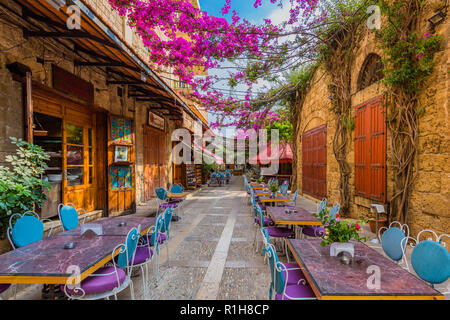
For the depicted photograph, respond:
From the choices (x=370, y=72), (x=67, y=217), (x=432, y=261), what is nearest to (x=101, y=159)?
(x=67, y=217)

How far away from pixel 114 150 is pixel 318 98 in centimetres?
731

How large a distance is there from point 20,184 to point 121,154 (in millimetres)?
3283

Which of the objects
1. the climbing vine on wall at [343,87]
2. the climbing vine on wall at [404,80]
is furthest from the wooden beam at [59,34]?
the climbing vine on wall at [343,87]

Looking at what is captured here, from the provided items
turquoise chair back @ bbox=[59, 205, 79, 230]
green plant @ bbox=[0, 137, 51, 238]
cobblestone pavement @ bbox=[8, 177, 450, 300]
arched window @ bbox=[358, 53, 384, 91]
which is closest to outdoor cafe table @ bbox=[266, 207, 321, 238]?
cobblestone pavement @ bbox=[8, 177, 450, 300]

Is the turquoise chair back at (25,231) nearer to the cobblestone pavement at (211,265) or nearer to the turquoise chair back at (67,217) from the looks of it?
the turquoise chair back at (67,217)

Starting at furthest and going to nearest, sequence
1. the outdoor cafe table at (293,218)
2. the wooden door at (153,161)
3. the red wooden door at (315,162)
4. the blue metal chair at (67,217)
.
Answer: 1. the wooden door at (153,161)
2. the red wooden door at (315,162)
3. the outdoor cafe table at (293,218)
4. the blue metal chair at (67,217)

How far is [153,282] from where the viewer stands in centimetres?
286

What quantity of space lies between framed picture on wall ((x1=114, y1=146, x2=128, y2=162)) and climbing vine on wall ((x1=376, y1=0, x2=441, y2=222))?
21.0 feet

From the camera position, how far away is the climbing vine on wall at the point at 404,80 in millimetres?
3736

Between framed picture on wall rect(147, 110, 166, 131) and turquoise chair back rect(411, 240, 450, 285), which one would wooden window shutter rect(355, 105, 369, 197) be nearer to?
turquoise chair back rect(411, 240, 450, 285)

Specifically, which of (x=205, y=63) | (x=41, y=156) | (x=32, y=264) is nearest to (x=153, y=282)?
(x=32, y=264)

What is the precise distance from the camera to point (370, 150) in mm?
5113

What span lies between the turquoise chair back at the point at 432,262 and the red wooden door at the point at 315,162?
5.83 metres

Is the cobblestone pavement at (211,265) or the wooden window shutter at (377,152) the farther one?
the wooden window shutter at (377,152)
